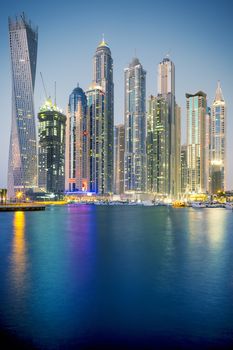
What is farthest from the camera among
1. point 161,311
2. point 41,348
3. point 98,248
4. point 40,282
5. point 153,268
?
point 98,248

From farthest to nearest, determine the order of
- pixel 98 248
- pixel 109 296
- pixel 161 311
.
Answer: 1. pixel 98 248
2. pixel 109 296
3. pixel 161 311

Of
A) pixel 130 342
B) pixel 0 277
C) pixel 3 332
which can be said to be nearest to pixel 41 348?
pixel 3 332

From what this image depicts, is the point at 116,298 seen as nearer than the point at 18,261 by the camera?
Yes

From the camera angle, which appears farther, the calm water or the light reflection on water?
the light reflection on water

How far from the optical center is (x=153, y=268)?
32.8 m

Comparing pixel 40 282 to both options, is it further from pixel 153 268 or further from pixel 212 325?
pixel 212 325

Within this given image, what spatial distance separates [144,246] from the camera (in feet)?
158

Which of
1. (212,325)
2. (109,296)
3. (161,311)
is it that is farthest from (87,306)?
(212,325)

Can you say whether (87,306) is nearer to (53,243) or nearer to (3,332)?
(3,332)

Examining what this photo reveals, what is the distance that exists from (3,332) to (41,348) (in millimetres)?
2748

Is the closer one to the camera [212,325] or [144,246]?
[212,325]

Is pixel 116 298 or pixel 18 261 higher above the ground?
pixel 116 298

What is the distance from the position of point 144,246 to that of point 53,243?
13.2 metres

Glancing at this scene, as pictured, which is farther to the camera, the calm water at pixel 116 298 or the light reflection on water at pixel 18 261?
the light reflection on water at pixel 18 261
